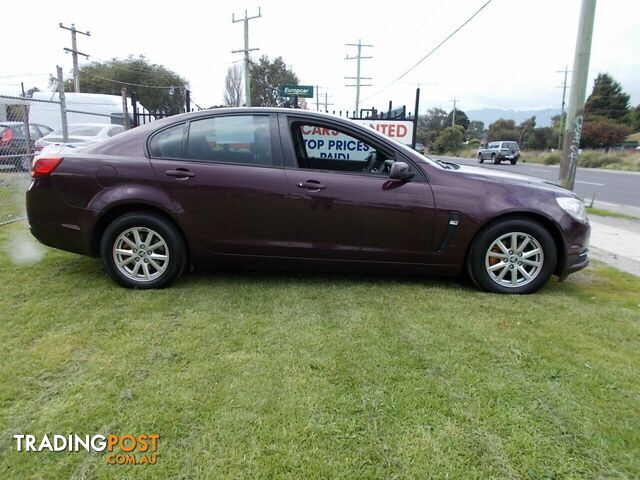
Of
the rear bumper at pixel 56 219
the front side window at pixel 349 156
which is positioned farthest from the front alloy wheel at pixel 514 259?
the rear bumper at pixel 56 219

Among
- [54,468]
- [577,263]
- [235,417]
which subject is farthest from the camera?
Answer: [577,263]

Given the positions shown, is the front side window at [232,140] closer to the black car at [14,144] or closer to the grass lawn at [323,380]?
the grass lawn at [323,380]

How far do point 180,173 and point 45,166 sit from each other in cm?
114

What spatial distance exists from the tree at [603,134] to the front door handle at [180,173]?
181ft

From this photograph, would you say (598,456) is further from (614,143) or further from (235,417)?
(614,143)

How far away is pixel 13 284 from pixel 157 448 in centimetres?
274

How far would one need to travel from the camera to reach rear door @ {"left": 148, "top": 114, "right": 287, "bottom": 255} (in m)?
3.83

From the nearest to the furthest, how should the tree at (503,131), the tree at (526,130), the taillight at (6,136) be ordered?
1. the taillight at (6,136)
2. the tree at (526,130)
3. the tree at (503,131)

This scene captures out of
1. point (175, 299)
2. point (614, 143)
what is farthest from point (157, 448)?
point (614, 143)

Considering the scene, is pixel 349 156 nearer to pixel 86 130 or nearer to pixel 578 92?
pixel 578 92

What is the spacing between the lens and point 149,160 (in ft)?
12.7

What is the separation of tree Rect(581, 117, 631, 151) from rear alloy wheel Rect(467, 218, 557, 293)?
53701 millimetres

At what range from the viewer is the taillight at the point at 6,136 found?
34.8ft

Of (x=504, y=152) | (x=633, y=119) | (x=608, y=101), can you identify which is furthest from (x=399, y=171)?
(x=633, y=119)
